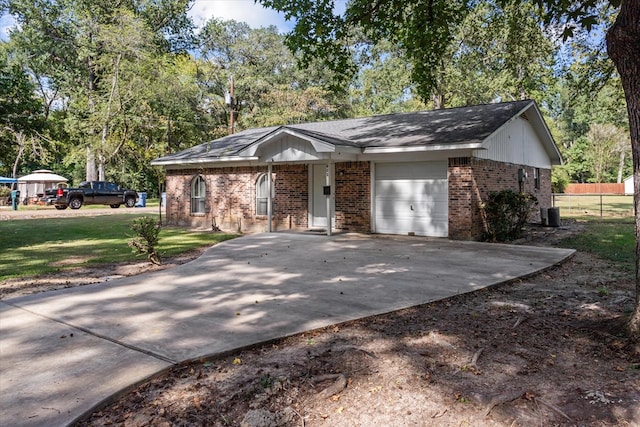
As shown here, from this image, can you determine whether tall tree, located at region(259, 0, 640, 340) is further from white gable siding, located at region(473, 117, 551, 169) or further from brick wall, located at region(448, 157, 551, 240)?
white gable siding, located at region(473, 117, 551, 169)

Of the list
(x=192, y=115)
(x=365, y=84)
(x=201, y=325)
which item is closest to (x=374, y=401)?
(x=201, y=325)

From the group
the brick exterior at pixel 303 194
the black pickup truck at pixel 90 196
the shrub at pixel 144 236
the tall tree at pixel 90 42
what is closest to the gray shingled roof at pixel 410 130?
the brick exterior at pixel 303 194

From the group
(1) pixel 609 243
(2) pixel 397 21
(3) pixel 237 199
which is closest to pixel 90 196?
(3) pixel 237 199

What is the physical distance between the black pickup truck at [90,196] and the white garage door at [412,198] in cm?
2234

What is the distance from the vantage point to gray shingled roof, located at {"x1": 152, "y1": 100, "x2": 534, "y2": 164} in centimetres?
1177

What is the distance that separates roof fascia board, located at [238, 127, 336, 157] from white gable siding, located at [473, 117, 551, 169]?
3.94m

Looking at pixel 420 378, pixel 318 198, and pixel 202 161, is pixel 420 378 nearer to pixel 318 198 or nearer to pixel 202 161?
pixel 318 198

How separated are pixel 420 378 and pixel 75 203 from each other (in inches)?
1160

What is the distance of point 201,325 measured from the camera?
182 inches

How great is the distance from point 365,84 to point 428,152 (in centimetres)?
2750

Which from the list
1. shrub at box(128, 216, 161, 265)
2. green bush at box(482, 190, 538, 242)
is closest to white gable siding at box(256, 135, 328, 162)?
green bush at box(482, 190, 538, 242)

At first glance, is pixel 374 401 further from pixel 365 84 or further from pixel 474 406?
pixel 365 84

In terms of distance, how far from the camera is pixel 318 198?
575 inches

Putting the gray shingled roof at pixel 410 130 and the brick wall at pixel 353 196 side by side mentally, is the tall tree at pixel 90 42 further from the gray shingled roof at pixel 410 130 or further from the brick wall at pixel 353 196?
the brick wall at pixel 353 196
